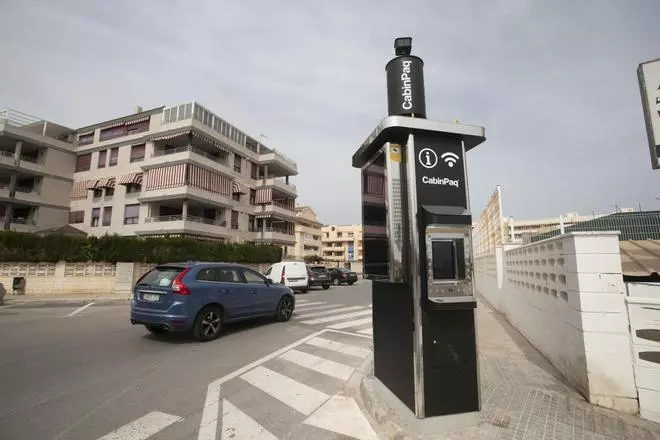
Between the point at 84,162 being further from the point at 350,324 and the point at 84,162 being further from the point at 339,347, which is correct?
the point at 339,347

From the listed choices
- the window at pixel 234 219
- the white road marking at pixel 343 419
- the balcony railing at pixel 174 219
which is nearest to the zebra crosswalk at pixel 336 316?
the white road marking at pixel 343 419

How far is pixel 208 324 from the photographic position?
7191 mm

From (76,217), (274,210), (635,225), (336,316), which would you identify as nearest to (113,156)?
(76,217)

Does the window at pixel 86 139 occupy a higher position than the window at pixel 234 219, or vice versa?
the window at pixel 86 139

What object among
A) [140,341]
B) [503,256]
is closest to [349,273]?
[503,256]

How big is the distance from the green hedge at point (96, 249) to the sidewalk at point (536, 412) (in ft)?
67.6

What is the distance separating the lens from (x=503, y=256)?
970 cm

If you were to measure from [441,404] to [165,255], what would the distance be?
22034 millimetres

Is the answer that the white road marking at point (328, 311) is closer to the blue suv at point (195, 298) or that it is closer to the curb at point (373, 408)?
the blue suv at point (195, 298)

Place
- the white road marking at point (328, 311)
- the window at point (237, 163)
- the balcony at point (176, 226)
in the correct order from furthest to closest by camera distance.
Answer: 1. the window at point (237, 163)
2. the balcony at point (176, 226)
3. the white road marking at point (328, 311)

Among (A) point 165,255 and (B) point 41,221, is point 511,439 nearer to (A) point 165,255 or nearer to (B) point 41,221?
(A) point 165,255

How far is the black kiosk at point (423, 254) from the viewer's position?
10.1 feet

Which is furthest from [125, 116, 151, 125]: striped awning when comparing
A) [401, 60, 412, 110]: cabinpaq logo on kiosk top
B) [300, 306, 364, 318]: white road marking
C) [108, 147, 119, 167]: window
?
[401, 60, 412, 110]: cabinpaq logo on kiosk top

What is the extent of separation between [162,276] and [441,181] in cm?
644
